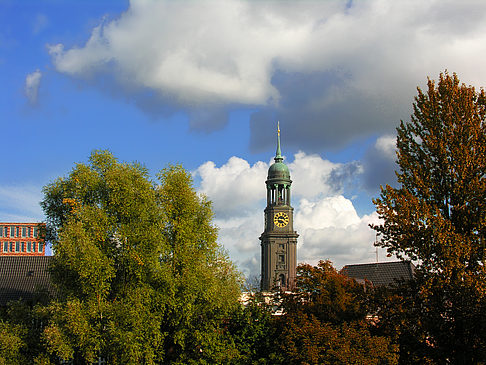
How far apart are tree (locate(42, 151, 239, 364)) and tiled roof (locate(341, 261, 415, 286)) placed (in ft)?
128

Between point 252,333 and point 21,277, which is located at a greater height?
point 21,277

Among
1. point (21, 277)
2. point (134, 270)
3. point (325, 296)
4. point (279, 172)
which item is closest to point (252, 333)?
point (325, 296)

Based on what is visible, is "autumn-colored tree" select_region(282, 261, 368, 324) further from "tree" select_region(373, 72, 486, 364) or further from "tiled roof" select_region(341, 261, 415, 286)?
"tiled roof" select_region(341, 261, 415, 286)

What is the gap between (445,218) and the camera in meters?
37.7

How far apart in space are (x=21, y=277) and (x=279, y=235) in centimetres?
8476

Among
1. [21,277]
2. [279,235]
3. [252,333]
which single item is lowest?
[252,333]

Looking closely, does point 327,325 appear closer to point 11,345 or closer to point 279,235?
point 11,345

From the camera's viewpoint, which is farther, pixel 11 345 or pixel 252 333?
pixel 252 333

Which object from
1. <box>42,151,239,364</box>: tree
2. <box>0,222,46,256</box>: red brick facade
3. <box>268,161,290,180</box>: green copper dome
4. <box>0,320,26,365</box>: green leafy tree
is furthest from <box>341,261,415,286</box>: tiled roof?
<box>0,222,46,256</box>: red brick facade

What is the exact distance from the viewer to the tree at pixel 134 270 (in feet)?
126

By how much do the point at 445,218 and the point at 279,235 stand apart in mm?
103532

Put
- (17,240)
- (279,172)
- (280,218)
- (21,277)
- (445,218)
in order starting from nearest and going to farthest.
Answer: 1. (445,218)
2. (21,277)
3. (280,218)
4. (279,172)
5. (17,240)

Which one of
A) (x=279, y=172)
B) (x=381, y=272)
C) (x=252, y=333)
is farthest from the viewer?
(x=279, y=172)

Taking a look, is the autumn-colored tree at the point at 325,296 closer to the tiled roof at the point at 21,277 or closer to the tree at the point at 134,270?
the tree at the point at 134,270
